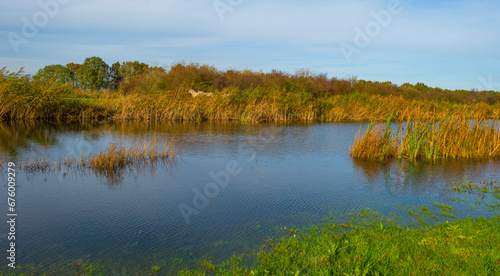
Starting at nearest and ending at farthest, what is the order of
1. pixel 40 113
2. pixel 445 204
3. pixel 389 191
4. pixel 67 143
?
pixel 445 204 → pixel 389 191 → pixel 67 143 → pixel 40 113

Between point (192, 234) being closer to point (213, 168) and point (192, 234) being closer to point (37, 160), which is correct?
point (213, 168)

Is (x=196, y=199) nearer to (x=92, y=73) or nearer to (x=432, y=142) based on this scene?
(x=432, y=142)

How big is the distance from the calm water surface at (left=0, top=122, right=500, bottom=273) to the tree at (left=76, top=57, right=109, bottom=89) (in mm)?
40822

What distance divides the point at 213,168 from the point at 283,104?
1748cm

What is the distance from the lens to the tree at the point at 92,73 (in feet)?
168

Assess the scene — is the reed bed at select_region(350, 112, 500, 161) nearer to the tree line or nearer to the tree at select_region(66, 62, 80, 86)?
the tree line

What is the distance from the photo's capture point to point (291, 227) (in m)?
5.87

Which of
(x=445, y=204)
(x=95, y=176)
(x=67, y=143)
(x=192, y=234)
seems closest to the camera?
(x=192, y=234)

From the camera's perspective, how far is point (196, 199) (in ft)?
24.3

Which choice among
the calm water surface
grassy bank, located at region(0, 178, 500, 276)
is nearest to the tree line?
the calm water surface

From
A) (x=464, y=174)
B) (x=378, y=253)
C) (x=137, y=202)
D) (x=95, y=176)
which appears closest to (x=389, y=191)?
(x=464, y=174)

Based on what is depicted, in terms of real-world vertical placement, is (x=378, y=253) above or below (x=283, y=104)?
below

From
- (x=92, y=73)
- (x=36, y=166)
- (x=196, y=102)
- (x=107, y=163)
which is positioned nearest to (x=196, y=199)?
(x=107, y=163)

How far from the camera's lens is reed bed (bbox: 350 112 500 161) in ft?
38.8
